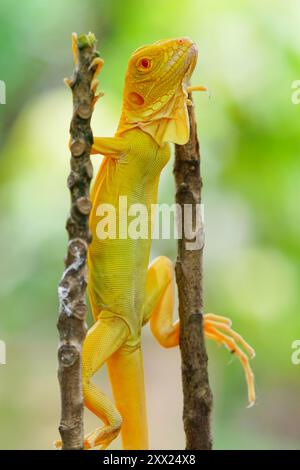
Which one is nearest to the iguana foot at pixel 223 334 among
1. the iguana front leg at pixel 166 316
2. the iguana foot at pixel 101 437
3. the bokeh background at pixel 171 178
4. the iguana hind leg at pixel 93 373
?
the iguana front leg at pixel 166 316

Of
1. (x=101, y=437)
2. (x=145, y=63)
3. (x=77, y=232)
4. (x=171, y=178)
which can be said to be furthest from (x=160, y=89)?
(x=171, y=178)

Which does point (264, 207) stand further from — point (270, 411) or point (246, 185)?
point (270, 411)

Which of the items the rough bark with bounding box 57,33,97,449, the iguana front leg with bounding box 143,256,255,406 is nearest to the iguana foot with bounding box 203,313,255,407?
the iguana front leg with bounding box 143,256,255,406

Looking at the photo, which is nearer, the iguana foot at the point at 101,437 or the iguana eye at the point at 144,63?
the iguana foot at the point at 101,437

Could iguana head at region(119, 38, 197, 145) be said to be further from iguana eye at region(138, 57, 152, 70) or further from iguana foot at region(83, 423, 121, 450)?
iguana foot at region(83, 423, 121, 450)

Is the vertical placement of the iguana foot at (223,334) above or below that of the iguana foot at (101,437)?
above

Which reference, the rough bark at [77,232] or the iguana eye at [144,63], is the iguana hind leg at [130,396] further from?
the iguana eye at [144,63]
